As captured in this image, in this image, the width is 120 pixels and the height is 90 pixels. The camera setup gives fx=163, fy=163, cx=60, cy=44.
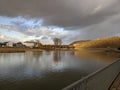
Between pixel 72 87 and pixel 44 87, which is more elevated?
pixel 72 87

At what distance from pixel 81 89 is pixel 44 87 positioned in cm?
1236

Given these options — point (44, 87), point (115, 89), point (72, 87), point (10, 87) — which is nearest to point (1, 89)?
point (10, 87)

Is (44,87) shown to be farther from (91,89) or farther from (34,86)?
(91,89)

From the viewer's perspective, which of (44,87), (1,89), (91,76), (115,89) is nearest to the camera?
(91,76)

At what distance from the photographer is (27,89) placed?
620 inches

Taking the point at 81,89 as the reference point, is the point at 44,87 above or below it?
below

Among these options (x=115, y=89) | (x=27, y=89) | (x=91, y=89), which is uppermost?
(x=91, y=89)

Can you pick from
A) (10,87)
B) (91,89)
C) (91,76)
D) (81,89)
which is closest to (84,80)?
(81,89)

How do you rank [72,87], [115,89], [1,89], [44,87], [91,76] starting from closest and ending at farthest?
[72,87]
[91,76]
[115,89]
[1,89]
[44,87]

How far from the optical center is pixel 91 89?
566 centimetres

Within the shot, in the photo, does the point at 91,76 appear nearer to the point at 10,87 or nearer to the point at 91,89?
the point at 91,89

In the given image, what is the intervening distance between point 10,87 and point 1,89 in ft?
3.43

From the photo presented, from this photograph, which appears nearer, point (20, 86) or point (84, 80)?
point (84, 80)

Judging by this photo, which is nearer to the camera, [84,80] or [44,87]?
[84,80]
